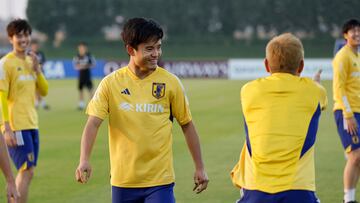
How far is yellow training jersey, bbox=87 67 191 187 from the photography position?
6.16 metres

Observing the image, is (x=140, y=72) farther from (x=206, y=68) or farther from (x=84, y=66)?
(x=206, y=68)

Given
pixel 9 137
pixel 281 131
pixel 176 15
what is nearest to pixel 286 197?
pixel 281 131

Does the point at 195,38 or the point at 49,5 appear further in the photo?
the point at 49,5

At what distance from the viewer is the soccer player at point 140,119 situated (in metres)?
6.14

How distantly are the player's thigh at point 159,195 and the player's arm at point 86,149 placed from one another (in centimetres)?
52

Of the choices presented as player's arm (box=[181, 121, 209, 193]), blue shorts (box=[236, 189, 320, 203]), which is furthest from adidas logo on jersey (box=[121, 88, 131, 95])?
blue shorts (box=[236, 189, 320, 203])

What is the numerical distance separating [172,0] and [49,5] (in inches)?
438

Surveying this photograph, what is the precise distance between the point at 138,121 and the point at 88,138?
0.41m

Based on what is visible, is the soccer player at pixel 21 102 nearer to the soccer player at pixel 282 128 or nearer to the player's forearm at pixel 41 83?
the player's forearm at pixel 41 83

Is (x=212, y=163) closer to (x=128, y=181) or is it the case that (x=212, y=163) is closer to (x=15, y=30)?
(x=15, y=30)

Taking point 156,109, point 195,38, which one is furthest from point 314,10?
point 156,109

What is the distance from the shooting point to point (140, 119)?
20.2ft

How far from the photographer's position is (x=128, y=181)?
618cm

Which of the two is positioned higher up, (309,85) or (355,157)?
(309,85)
